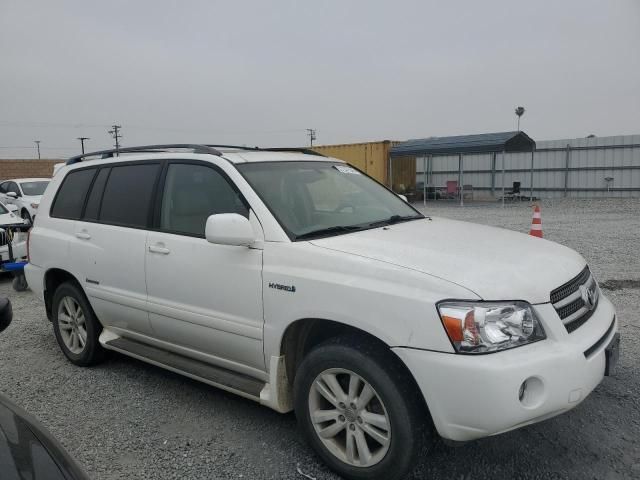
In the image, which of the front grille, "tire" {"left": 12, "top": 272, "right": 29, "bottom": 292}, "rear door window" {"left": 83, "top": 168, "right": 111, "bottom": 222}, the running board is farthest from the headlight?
"tire" {"left": 12, "top": 272, "right": 29, "bottom": 292}

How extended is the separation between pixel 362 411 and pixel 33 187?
55.3 feet

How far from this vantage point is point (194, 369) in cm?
350

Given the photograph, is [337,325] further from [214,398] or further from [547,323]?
[214,398]

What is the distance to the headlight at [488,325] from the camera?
238cm

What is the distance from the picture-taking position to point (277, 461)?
3012 millimetres

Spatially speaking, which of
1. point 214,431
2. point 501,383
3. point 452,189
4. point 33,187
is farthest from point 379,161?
point 501,383

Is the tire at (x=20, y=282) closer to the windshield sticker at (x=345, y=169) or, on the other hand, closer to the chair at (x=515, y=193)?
the windshield sticker at (x=345, y=169)

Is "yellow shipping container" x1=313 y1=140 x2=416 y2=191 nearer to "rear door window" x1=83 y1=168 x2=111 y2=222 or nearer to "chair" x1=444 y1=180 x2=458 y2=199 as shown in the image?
"chair" x1=444 y1=180 x2=458 y2=199

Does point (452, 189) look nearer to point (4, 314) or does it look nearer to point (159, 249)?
point (159, 249)

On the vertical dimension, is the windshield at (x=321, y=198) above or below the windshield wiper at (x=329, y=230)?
above

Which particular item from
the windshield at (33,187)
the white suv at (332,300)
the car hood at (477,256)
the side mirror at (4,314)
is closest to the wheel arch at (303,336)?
the white suv at (332,300)

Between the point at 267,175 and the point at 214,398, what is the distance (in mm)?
1653

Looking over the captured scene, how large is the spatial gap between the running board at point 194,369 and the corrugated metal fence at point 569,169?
73.2 feet

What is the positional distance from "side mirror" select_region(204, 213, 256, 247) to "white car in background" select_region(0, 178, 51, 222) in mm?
14030
